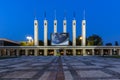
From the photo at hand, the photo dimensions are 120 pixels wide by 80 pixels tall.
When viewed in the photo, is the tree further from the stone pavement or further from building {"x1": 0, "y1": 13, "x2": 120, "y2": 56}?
the stone pavement

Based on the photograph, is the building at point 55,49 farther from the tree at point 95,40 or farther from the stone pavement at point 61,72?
the stone pavement at point 61,72

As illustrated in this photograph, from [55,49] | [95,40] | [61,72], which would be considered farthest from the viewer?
[95,40]

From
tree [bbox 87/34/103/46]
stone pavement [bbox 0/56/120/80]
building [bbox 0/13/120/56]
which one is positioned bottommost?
stone pavement [bbox 0/56/120/80]

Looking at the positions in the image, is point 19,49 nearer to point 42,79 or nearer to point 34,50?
point 34,50

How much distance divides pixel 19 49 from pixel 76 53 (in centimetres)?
2781

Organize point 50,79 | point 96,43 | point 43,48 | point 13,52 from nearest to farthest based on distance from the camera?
1. point 50,79
2. point 43,48
3. point 13,52
4. point 96,43

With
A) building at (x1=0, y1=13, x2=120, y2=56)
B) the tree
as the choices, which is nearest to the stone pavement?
building at (x1=0, y1=13, x2=120, y2=56)

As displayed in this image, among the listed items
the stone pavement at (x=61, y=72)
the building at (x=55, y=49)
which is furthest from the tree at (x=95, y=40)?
the stone pavement at (x=61, y=72)

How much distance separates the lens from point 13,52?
164 metres

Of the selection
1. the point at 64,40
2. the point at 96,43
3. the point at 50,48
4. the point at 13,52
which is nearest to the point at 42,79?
the point at 64,40

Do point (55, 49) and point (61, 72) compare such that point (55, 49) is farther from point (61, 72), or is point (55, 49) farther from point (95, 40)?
point (61, 72)

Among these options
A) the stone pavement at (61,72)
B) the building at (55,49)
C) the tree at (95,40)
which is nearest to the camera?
the stone pavement at (61,72)

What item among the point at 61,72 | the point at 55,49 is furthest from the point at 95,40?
the point at 61,72

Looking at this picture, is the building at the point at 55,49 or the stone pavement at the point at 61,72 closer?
the stone pavement at the point at 61,72
